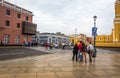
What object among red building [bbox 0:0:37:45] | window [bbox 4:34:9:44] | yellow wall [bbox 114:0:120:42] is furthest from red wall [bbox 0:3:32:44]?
yellow wall [bbox 114:0:120:42]

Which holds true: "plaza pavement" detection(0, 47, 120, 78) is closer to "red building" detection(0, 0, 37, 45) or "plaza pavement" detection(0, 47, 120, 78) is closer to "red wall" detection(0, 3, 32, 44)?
"red wall" detection(0, 3, 32, 44)

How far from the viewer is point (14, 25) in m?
52.4

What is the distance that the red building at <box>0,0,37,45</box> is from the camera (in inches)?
1891

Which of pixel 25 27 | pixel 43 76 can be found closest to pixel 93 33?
pixel 43 76

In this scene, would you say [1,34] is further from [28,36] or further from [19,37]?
[28,36]

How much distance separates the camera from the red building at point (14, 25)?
1891 inches

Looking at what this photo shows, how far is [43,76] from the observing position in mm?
9766

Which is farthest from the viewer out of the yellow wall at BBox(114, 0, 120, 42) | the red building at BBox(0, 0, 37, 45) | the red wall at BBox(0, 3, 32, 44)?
the yellow wall at BBox(114, 0, 120, 42)

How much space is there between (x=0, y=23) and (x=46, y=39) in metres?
65.9

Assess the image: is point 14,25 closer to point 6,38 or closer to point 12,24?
point 12,24

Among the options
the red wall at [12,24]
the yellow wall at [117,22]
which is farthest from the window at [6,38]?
the yellow wall at [117,22]

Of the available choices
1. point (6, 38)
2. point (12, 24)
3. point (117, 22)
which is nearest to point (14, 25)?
point (12, 24)

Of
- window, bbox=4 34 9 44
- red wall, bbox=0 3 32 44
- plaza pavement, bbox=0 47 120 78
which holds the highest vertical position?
red wall, bbox=0 3 32 44

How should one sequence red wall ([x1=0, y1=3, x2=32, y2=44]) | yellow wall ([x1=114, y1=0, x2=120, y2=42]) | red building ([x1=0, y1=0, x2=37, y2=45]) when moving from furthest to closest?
yellow wall ([x1=114, y1=0, x2=120, y2=42])
red building ([x1=0, y1=0, x2=37, y2=45])
red wall ([x1=0, y1=3, x2=32, y2=44])
